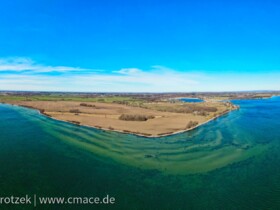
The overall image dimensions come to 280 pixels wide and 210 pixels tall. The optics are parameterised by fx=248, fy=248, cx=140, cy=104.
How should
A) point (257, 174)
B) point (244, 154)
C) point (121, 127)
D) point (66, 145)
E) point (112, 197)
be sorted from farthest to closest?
1. point (121, 127)
2. point (66, 145)
3. point (244, 154)
4. point (257, 174)
5. point (112, 197)

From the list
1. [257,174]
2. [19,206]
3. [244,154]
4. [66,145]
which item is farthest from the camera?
[66,145]

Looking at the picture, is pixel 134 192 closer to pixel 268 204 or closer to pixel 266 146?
pixel 268 204

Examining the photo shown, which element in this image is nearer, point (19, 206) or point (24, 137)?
point (19, 206)

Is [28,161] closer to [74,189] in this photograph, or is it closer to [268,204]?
[74,189]

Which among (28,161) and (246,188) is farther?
(28,161)

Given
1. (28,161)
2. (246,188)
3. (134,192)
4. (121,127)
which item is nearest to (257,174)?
(246,188)

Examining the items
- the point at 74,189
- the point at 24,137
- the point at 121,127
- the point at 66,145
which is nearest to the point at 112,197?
the point at 74,189
